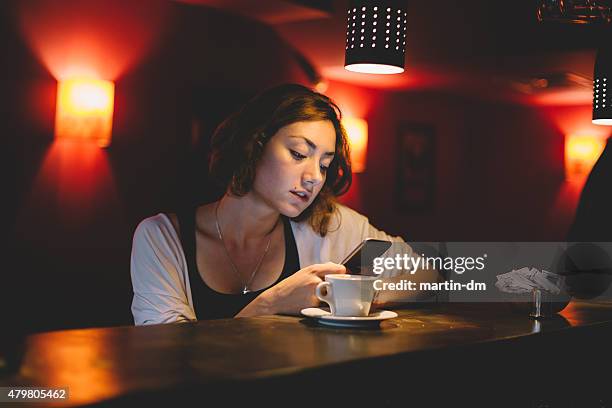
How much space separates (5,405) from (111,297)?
3573 millimetres

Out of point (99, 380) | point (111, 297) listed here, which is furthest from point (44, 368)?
point (111, 297)

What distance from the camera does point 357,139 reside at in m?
6.54

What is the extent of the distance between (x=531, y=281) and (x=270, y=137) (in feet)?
2.92

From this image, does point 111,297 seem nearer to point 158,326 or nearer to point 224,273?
point 224,273

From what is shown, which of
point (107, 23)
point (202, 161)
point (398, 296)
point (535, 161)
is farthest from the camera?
point (535, 161)

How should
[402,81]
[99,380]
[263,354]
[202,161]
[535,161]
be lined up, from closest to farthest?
[99,380]
[263,354]
[202,161]
[402,81]
[535,161]

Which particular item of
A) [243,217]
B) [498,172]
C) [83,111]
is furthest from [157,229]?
[498,172]

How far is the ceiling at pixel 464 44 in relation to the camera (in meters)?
4.64

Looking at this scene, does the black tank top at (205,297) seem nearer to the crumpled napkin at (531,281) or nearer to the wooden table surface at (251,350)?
the wooden table surface at (251,350)

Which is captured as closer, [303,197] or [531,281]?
[531,281]

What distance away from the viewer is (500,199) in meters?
7.78

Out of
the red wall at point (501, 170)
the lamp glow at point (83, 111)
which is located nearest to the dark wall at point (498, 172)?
the red wall at point (501, 170)

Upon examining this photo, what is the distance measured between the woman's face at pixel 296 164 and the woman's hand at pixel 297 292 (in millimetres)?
400

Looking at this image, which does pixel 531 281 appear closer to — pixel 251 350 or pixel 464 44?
pixel 251 350
